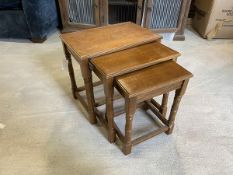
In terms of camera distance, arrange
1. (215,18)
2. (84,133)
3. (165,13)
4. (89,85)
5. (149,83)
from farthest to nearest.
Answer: (215,18) → (165,13) → (84,133) → (89,85) → (149,83)

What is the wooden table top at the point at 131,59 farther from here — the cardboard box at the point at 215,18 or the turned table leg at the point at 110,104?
the cardboard box at the point at 215,18

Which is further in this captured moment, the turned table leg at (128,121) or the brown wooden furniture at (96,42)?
the brown wooden furniture at (96,42)

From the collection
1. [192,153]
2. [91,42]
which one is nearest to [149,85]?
[91,42]

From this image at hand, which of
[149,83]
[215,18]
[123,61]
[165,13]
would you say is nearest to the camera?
[149,83]

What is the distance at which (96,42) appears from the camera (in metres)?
1.12

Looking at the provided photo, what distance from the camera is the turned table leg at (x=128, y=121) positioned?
87 cm

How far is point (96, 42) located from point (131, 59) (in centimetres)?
26

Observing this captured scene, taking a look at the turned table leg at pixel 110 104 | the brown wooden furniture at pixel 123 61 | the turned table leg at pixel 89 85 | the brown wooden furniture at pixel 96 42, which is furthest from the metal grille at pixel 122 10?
the turned table leg at pixel 110 104

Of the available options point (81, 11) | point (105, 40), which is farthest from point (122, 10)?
point (105, 40)

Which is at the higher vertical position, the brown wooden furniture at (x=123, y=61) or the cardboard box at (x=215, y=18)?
the brown wooden furniture at (x=123, y=61)

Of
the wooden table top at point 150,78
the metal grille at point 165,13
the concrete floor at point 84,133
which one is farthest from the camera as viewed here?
the metal grille at point 165,13

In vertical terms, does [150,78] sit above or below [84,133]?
above

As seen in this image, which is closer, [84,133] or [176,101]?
[176,101]

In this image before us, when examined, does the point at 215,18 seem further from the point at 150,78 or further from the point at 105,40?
the point at 150,78
